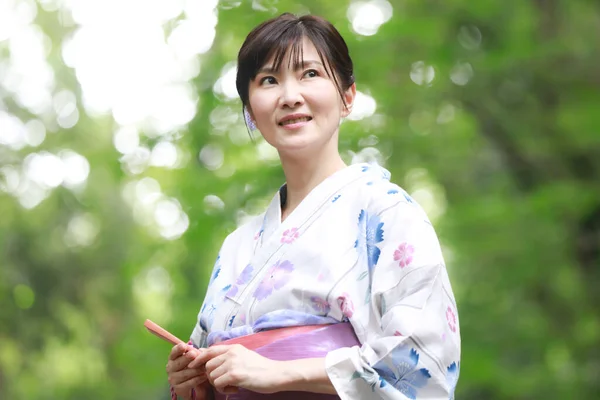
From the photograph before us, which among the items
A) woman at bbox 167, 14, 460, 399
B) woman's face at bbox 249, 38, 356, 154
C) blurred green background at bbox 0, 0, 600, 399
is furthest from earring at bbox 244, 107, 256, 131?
blurred green background at bbox 0, 0, 600, 399

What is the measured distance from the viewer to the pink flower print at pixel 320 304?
1702 mm

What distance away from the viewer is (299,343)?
5.46ft

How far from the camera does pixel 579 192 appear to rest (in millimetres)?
6438

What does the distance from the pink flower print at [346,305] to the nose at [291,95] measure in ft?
1.45

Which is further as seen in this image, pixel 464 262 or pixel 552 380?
pixel 464 262

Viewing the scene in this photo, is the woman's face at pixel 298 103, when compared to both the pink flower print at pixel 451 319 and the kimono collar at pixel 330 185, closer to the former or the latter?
the kimono collar at pixel 330 185

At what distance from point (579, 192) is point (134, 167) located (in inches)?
135

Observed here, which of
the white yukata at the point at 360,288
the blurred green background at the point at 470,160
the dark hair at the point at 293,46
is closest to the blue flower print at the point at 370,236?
the white yukata at the point at 360,288

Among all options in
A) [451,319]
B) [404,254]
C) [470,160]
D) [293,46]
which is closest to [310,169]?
[293,46]

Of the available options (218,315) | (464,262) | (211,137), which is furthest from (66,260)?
(218,315)

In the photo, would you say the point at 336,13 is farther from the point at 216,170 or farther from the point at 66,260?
the point at 66,260

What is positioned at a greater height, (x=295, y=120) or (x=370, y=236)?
(x=295, y=120)

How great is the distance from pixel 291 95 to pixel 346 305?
18.8 inches

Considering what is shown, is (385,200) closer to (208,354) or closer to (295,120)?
(295,120)
